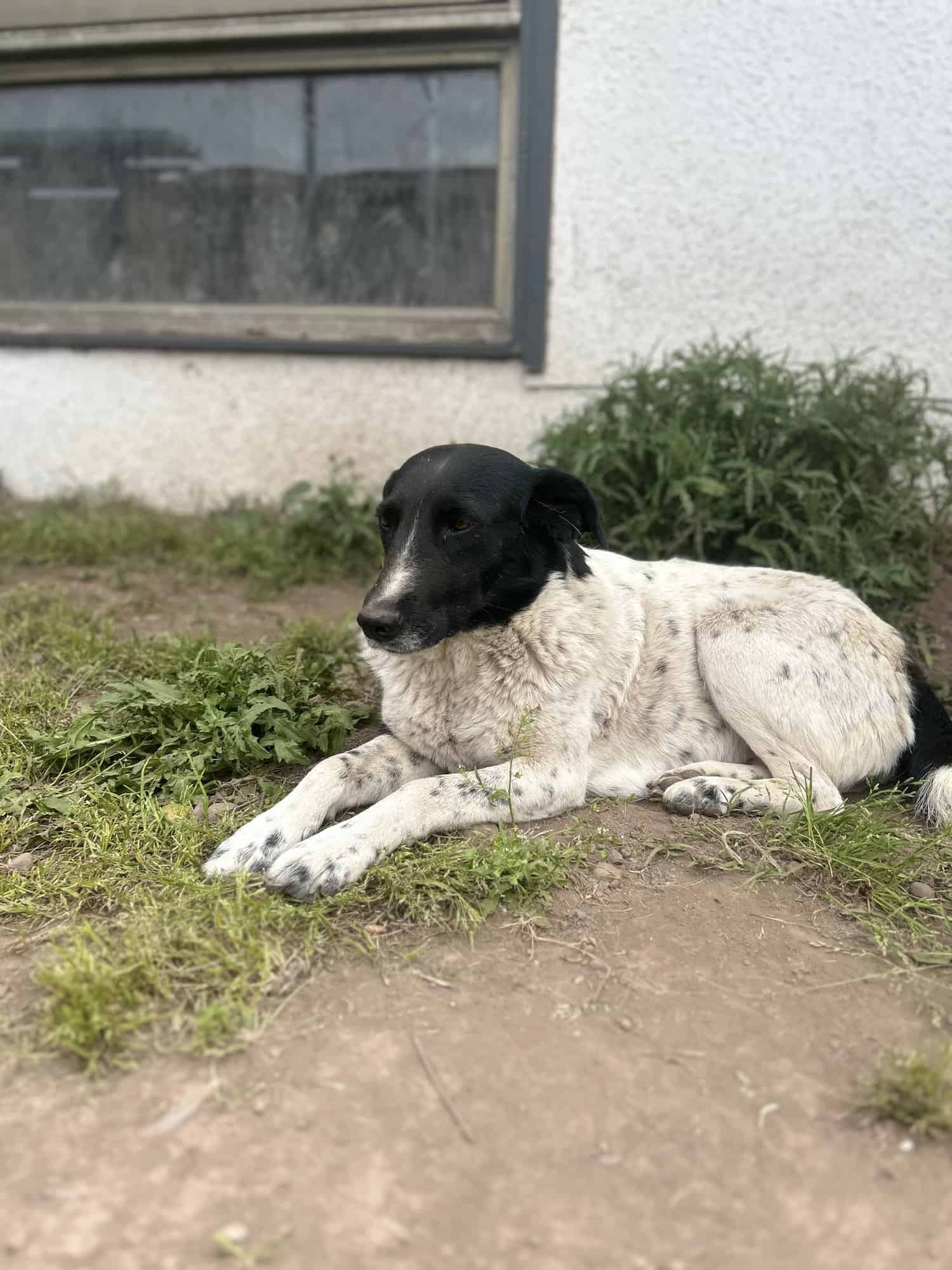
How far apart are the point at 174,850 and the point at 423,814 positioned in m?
0.66

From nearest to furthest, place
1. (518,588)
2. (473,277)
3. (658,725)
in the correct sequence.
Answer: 1. (518,588)
2. (658,725)
3. (473,277)

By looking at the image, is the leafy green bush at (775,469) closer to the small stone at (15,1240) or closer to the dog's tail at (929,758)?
the dog's tail at (929,758)

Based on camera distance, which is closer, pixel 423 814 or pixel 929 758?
pixel 423 814

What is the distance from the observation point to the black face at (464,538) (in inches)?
102

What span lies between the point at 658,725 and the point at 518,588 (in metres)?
0.70

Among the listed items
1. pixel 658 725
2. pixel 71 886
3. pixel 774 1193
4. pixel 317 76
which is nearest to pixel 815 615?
pixel 658 725

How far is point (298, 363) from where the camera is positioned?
5727 mm

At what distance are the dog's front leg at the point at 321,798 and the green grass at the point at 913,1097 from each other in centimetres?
147

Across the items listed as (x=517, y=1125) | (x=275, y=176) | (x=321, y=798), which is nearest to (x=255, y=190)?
(x=275, y=176)

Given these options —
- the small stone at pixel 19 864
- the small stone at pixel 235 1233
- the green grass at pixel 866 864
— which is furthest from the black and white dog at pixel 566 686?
the small stone at pixel 235 1233

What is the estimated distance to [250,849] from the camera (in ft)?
8.26

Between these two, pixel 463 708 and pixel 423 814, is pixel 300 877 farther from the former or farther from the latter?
pixel 463 708

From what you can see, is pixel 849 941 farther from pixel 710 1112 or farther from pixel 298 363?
pixel 298 363

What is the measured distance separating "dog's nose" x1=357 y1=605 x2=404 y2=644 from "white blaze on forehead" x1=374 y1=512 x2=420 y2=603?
0.03 m
